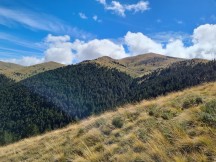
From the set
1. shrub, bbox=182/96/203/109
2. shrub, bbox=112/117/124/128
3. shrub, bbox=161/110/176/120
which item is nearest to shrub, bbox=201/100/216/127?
shrub, bbox=161/110/176/120

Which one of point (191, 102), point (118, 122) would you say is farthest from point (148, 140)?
point (191, 102)

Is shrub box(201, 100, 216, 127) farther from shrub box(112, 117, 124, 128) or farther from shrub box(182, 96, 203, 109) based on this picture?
shrub box(112, 117, 124, 128)

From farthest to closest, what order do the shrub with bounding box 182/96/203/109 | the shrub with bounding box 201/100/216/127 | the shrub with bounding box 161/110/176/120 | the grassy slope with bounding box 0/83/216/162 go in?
the shrub with bounding box 182/96/203/109 → the shrub with bounding box 161/110/176/120 → the shrub with bounding box 201/100/216/127 → the grassy slope with bounding box 0/83/216/162

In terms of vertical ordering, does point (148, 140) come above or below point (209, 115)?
below

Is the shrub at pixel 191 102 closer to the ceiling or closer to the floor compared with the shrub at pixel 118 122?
closer to the ceiling

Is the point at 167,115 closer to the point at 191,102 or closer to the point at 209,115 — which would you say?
the point at 191,102

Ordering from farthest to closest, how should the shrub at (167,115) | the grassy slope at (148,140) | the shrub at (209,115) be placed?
the shrub at (167,115) → the shrub at (209,115) → the grassy slope at (148,140)

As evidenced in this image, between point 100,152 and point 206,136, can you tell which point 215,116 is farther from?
point 100,152

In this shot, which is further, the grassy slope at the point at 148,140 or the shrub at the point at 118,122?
the shrub at the point at 118,122

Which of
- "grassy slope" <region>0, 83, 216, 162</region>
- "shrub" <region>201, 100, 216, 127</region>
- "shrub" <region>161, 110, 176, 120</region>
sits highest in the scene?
"shrub" <region>201, 100, 216, 127</region>

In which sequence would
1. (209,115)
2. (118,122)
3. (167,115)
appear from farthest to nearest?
(118,122), (167,115), (209,115)

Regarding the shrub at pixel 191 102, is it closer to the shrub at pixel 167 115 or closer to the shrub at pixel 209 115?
the shrub at pixel 167 115

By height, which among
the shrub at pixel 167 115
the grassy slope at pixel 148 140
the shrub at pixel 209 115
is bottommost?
the grassy slope at pixel 148 140

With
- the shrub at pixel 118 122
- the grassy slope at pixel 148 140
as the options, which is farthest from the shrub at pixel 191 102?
the shrub at pixel 118 122
